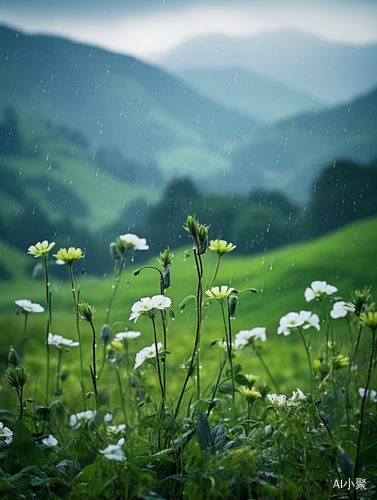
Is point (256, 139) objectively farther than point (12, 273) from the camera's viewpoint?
Yes

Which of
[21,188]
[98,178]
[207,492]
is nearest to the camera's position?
[207,492]

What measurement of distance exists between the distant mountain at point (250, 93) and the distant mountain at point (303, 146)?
828 millimetres

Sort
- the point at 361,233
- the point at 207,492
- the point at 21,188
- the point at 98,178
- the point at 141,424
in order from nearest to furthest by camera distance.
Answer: the point at 207,492, the point at 141,424, the point at 361,233, the point at 21,188, the point at 98,178

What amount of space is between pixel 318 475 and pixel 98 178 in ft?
28.4

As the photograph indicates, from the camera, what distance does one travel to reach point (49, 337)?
0.96m

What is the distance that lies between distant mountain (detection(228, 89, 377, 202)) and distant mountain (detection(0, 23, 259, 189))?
2.53 ft

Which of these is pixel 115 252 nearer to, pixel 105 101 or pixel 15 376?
pixel 15 376

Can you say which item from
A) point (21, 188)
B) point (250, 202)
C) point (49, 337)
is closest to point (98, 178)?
point (21, 188)

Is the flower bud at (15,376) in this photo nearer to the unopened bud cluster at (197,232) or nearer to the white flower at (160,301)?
the white flower at (160,301)

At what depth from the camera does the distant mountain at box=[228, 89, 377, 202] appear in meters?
8.34

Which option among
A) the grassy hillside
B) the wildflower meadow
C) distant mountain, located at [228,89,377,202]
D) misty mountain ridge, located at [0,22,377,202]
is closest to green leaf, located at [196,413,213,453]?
the wildflower meadow

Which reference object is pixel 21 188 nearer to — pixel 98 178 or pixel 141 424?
pixel 98 178

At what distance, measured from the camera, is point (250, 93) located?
10953 mm

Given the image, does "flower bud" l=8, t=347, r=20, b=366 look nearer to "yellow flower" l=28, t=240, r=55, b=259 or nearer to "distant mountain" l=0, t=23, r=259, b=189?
"yellow flower" l=28, t=240, r=55, b=259
